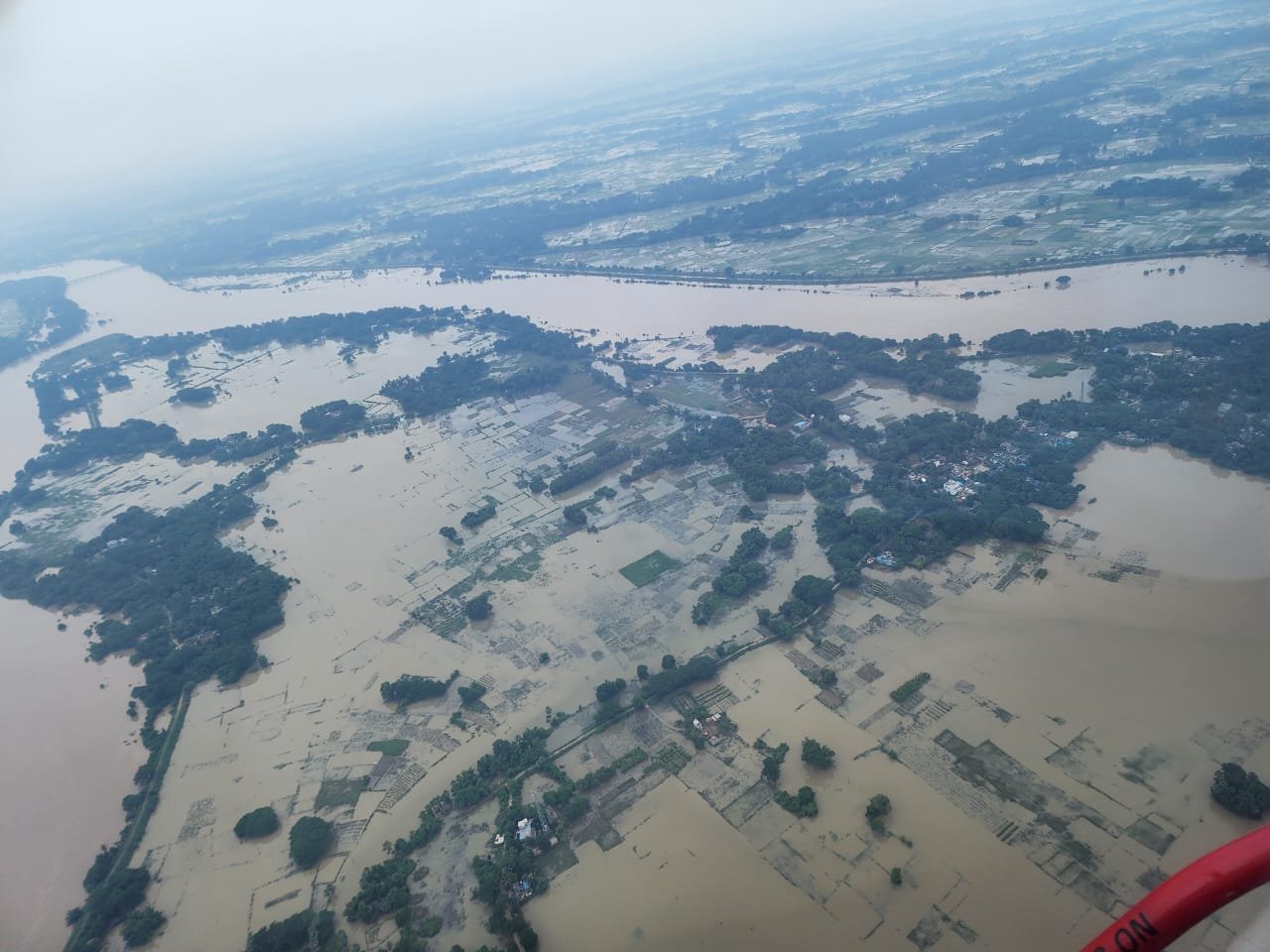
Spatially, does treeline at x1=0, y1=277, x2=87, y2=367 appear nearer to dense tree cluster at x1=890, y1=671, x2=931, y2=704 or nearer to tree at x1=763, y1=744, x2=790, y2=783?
tree at x1=763, y1=744, x2=790, y2=783

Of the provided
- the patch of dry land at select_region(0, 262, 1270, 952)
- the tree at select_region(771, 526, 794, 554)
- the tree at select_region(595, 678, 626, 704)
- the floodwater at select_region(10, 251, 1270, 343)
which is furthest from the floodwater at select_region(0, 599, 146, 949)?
the floodwater at select_region(10, 251, 1270, 343)

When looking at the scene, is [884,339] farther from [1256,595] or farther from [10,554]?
[10,554]

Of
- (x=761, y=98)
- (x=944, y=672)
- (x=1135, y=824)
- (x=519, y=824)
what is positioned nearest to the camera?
(x=1135, y=824)

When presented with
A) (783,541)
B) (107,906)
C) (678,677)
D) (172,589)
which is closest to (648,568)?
(783,541)

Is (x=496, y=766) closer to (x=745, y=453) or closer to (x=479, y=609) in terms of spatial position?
(x=479, y=609)

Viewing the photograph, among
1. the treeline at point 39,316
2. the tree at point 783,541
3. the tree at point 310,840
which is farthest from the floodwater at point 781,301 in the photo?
the tree at point 310,840

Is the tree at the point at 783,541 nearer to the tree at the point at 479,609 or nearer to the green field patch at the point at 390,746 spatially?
the tree at the point at 479,609

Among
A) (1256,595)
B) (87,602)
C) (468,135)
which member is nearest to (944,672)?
(1256,595)
